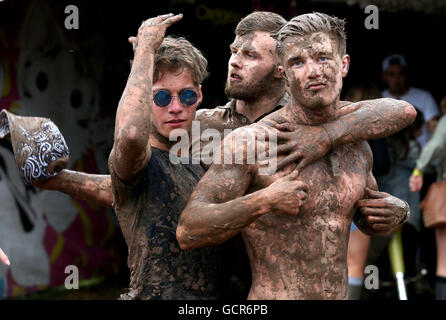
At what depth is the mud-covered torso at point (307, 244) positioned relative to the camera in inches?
139

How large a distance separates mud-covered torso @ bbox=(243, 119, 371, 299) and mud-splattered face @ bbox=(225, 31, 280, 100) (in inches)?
29.3

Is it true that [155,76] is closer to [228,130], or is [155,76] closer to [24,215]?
[228,130]

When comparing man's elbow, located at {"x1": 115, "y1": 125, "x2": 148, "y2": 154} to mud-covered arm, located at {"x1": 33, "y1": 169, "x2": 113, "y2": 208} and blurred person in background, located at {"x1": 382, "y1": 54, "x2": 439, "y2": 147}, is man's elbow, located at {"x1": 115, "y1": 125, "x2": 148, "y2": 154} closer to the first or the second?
mud-covered arm, located at {"x1": 33, "y1": 169, "x2": 113, "y2": 208}

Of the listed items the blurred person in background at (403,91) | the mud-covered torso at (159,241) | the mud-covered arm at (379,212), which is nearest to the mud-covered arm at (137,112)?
the mud-covered torso at (159,241)

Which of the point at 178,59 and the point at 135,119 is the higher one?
the point at 178,59

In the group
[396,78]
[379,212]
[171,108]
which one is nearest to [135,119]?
[171,108]

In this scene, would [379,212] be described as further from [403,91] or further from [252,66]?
[403,91]

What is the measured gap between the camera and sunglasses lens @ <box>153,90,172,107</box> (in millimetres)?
3857

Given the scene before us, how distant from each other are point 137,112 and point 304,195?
2.54 feet

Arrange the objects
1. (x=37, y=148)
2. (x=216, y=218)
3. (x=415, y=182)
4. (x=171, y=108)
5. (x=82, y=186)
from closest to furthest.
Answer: (x=216, y=218) → (x=171, y=108) → (x=37, y=148) → (x=82, y=186) → (x=415, y=182)

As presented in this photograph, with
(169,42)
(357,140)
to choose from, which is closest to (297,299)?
(357,140)

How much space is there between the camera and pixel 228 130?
13.8 ft

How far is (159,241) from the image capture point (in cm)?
373

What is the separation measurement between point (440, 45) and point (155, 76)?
21.2 feet
